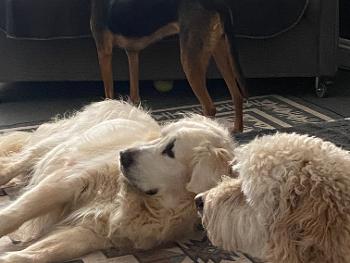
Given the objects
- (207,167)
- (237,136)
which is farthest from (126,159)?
(237,136)

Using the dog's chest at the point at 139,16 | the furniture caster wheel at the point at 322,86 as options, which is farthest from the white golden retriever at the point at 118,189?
the furniture caster wheel at the point at 322,86

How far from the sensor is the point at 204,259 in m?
2.11

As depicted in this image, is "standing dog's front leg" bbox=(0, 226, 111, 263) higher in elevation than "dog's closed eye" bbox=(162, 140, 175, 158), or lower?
lower

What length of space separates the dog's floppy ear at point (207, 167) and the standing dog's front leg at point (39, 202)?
1.44 ft

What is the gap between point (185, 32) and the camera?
3414mm

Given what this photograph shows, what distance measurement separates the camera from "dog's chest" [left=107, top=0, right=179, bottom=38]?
3.44 m

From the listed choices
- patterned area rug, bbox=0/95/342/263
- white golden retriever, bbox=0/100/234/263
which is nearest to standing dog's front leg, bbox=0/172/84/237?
white golden retriever, bbox=0/100/234/263

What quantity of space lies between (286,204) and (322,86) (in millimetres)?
2811

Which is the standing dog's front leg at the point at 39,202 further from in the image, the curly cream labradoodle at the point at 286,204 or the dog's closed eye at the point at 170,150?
the curly cream labradoodle at the point at 286,204

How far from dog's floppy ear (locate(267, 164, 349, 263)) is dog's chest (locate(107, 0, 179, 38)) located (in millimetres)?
2172

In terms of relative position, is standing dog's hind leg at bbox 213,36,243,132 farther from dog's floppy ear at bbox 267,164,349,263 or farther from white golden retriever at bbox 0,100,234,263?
dog's floppy ear at bbox 267,164,349,263

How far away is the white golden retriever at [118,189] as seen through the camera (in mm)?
2031

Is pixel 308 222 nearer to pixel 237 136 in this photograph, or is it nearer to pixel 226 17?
pixel 237 136

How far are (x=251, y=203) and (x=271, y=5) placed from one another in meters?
2.56
